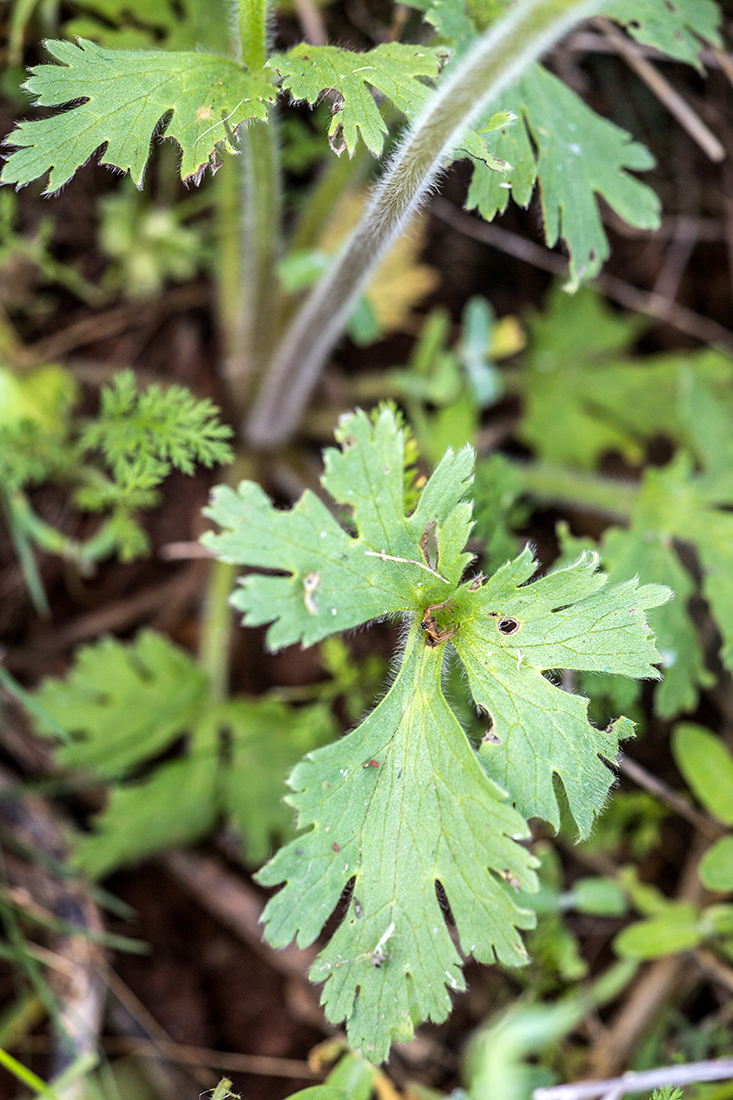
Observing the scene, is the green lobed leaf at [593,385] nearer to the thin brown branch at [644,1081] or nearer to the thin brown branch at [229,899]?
the thin brown branch at [229,899]

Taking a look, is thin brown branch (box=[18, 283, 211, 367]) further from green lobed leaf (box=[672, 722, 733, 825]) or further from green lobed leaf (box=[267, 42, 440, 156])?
green lobed leaf (box=[672, 722, 733, 825])

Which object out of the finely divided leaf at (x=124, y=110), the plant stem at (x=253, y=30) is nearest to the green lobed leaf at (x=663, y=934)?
the finely divided leaf at (x=124, y=110)

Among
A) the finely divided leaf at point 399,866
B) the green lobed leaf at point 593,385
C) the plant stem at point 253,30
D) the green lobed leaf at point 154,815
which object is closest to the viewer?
the finely divided leaf at point 399,866

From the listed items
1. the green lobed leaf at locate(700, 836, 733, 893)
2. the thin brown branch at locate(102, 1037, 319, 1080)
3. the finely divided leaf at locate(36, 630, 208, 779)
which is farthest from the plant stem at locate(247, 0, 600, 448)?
the thin brown branch at locate(102, 1037, 319, 1080)

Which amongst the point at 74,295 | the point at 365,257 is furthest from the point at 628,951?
the point at 74,295

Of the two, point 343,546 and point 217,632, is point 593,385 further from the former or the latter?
point 343,546
